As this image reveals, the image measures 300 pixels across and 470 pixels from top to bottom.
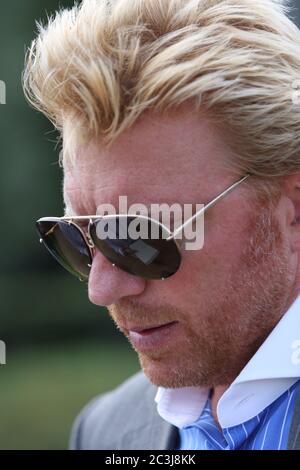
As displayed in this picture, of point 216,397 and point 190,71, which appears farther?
point 216,397

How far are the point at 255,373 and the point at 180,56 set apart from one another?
0.76 meters

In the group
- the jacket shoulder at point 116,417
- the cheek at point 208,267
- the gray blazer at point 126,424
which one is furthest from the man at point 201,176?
the jacket shoulder at point 116,417

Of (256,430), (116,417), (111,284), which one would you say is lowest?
(116,417)

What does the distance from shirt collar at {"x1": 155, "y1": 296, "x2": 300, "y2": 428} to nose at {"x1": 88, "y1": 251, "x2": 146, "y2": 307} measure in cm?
33

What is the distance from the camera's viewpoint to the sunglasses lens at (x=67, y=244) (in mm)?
2039

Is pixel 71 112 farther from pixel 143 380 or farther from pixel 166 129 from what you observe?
pixel 143 380

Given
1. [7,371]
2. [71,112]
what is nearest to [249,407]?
[71,112]

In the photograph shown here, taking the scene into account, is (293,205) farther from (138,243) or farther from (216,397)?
(216,397)

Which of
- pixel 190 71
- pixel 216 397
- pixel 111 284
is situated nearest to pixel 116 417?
pixel 216 397

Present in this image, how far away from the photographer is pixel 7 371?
7574 millimetres

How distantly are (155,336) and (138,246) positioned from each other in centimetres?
23

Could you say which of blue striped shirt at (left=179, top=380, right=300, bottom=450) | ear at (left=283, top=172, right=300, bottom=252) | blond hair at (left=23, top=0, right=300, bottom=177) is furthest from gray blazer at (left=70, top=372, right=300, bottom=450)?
blond hair at (left=23, top=0, right=300, bottom=177)

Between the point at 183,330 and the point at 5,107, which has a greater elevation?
the point at 5,107

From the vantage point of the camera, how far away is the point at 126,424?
2.57 meters
